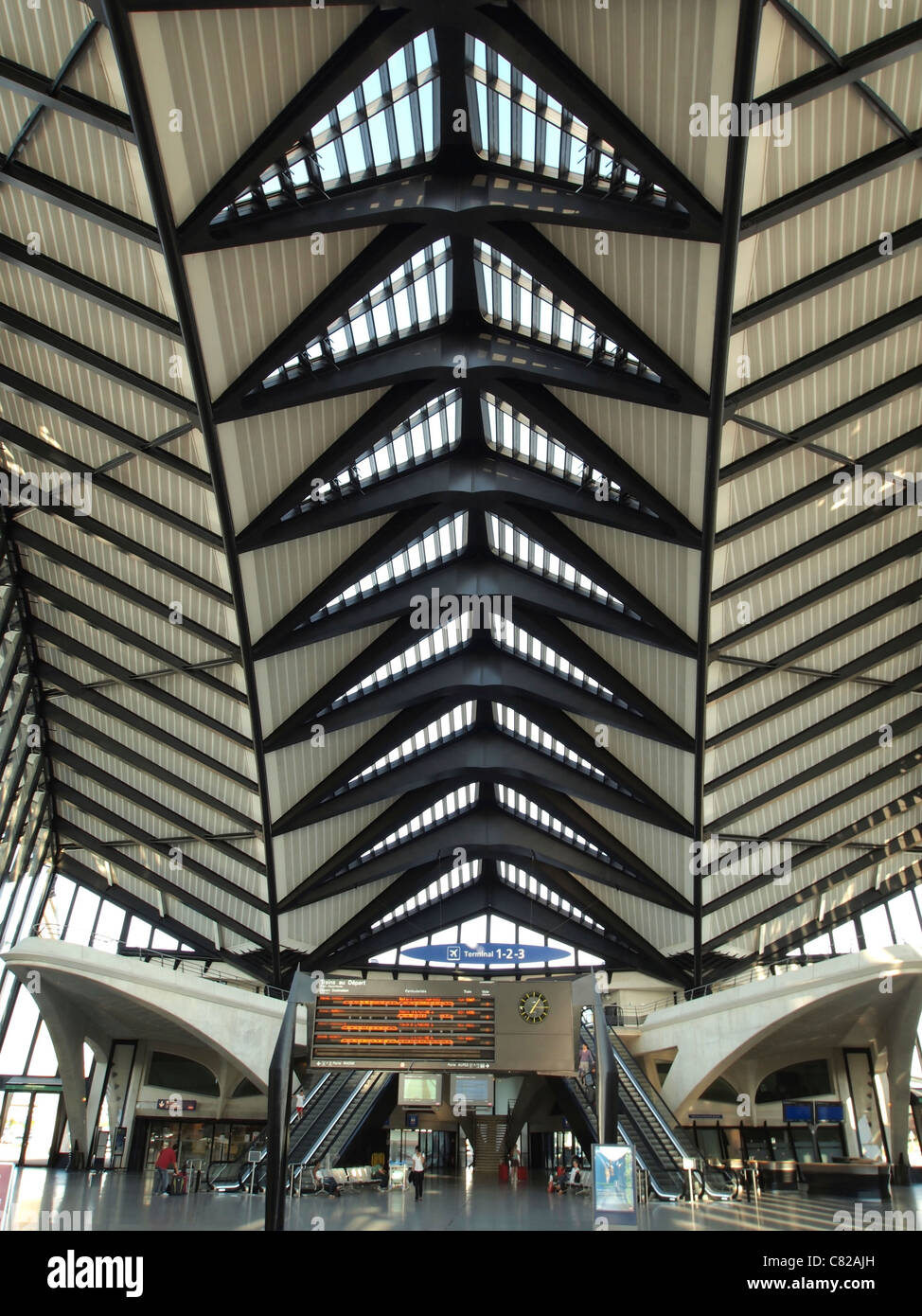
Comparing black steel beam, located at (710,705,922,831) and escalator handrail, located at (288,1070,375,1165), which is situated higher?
black steel beam, located at (710,705,922,831)

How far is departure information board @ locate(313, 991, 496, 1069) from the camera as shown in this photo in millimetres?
23766

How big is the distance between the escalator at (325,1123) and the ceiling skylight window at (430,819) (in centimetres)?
895

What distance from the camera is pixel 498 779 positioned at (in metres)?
38.2

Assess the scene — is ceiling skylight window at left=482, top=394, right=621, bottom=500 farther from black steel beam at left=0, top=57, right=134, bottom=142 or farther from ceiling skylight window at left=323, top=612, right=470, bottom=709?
black steel beam at left=0, top=57, right=134, bottom=142

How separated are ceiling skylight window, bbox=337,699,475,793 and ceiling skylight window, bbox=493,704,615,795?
4.30ft

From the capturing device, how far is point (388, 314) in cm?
2095

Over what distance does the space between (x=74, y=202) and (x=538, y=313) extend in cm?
974

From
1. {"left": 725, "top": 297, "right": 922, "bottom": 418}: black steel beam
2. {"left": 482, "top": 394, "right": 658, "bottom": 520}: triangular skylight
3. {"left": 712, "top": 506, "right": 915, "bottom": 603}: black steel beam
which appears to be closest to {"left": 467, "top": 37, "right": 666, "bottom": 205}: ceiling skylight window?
{"left": 725, "top": 297, "right": 922, "bottom": 418}: black steel beam

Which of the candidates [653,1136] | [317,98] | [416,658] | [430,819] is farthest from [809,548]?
[430,819]

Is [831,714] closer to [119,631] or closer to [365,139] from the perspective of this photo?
[365,139]
